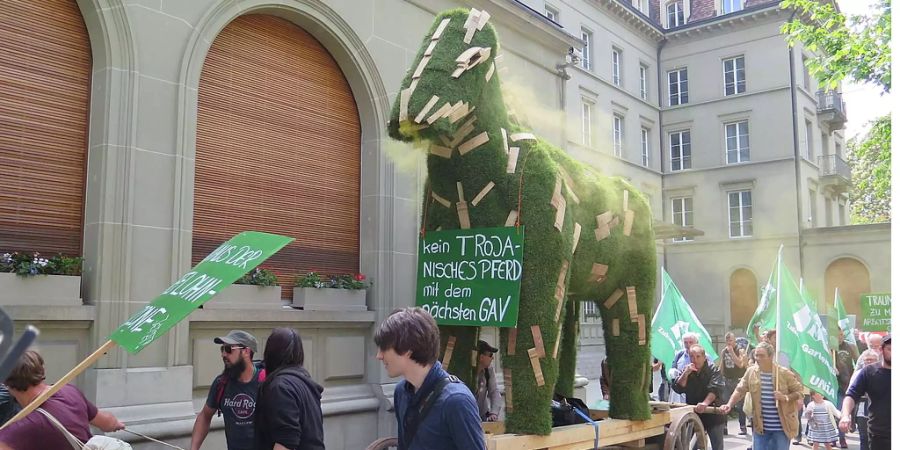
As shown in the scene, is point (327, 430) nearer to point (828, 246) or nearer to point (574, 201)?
point (574, 201)

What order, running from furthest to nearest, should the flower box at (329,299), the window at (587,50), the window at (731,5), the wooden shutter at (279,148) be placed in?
1. the window at (731,5)
2. the window at (587,50)
3. the flower box at (329,299)
4. the wooden shutter at (279,148)

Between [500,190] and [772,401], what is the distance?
4.07 m

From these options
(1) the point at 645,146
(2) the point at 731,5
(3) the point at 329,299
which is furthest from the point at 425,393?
(2) the point at 731,5

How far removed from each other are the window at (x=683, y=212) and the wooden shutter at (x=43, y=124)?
112 ft

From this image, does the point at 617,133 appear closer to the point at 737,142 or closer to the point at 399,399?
the point at 737,142

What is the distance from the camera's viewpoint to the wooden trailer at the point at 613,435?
5.12m

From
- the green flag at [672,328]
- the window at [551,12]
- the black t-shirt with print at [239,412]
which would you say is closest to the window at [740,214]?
the window at [551,12]

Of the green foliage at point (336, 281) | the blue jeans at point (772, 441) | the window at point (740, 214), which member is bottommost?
the blue jeans at point (772, 441)

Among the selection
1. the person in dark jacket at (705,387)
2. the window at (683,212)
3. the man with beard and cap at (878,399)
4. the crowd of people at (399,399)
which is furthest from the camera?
the window at (683,212)

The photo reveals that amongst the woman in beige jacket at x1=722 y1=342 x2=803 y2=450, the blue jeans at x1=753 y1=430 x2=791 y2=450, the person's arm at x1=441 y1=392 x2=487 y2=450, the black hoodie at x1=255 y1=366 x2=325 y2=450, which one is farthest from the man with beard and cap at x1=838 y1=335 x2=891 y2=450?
the person's arm at x1=441 y1=392 x2=487 y2=450

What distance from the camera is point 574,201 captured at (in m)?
6.04

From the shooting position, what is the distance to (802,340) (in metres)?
8.62

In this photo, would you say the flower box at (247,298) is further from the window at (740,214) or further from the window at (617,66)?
the window at (740,214)

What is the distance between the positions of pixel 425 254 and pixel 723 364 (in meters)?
7.48
